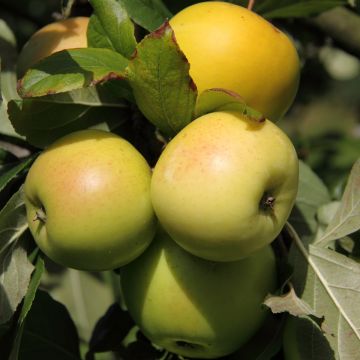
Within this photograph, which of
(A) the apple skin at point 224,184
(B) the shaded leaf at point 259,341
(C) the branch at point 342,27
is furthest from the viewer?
(C) the branch at point 342,27

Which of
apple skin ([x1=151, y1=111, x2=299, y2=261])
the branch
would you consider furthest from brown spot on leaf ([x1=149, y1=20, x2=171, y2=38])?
the branch

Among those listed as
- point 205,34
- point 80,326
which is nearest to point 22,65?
point 205,34

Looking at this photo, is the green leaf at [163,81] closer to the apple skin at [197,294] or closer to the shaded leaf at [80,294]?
the apple skin at [197,294]

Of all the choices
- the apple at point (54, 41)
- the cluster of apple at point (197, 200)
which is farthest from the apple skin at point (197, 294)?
the apple at point (54, 41)

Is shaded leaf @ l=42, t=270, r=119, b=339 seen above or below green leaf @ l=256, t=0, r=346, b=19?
below

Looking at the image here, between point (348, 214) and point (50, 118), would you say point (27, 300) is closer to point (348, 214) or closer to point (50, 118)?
point (50, 118)

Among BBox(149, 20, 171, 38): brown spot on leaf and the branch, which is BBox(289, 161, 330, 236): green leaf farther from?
BBox(149, 20, 171, 38): brown spot on leaf

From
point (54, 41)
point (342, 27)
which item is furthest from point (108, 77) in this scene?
point (342, 27)

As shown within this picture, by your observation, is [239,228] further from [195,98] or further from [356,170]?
[356,170]
